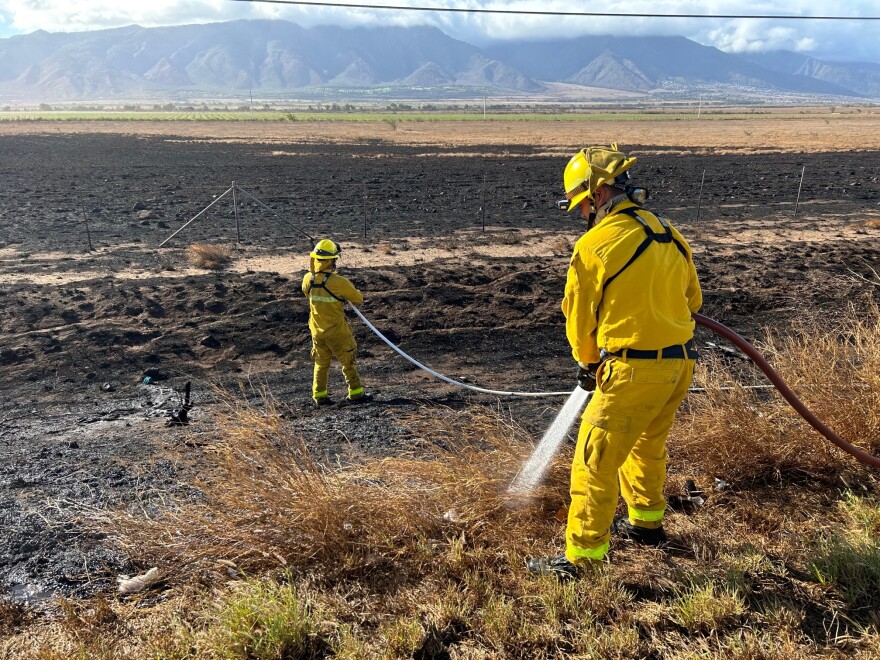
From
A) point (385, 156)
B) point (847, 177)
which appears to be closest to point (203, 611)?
point (847, 177)

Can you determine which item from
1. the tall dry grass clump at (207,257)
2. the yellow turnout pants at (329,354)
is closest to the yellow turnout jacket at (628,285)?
the yellow turnout pants at (329,354)

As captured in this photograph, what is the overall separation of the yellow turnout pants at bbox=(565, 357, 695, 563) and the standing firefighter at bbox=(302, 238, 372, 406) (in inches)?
158

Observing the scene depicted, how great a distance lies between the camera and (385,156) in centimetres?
3400

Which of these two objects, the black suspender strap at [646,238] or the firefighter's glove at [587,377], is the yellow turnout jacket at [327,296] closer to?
the firefighter's glove at [587,377]

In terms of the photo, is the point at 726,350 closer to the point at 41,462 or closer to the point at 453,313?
the point at 453,313

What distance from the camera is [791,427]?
4.43 m

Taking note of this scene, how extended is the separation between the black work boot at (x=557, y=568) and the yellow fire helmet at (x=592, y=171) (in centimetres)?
182

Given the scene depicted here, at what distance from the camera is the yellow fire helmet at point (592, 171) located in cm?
319

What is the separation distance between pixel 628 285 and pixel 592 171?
0.60 metres

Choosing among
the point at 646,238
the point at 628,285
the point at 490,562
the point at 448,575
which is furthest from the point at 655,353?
the point at 448,575

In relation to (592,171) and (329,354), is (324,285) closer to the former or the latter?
(329,354)

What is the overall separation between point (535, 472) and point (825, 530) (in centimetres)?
160

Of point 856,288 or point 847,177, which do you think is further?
point 847,177

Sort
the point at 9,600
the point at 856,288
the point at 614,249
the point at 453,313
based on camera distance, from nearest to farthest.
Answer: the point at 614,249, the point at 9,600, the point at 453,313, the point at 856,288
